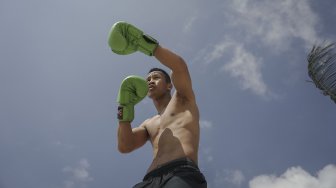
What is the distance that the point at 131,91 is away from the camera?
4059 mm

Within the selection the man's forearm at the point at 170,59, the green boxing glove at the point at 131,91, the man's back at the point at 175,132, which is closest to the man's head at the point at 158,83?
the green boxing glove at the point at 131,91

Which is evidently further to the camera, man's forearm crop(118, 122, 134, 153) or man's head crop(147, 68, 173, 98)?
man's head crop(147, 68, 173, 98)

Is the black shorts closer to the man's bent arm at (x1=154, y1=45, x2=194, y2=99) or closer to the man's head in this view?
the man's bent arm at (x1=154, y1=45, x2=194, y2=99)

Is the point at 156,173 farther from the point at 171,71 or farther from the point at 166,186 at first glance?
the point at 171,71

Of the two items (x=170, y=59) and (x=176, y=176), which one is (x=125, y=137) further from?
(x=176, y=176)

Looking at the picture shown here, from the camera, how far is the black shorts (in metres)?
2.81

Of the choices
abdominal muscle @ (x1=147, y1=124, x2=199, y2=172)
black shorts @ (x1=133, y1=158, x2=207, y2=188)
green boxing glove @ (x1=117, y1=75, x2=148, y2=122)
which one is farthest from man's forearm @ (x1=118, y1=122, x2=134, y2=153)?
black shorts @ (x1=133, y1=158, x2=207, y2=188)

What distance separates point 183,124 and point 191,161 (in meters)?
0.49

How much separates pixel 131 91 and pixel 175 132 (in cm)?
93

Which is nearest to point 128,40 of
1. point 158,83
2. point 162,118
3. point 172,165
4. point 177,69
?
point 177,69

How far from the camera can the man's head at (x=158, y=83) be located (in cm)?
421

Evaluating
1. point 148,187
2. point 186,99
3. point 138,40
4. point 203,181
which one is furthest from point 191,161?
point 138,40

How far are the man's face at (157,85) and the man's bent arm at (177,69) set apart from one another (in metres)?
0.51

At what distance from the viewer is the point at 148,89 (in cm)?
413
